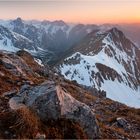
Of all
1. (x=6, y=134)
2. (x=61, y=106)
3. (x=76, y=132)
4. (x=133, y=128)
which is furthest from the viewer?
(x=133, y=128)

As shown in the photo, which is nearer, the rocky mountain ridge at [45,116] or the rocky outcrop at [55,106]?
the rocky mountain ridge at [45,116]

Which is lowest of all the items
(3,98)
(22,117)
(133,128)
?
(133,128)

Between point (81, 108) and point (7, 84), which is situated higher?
point (81, 108)

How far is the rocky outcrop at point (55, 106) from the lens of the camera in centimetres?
1970

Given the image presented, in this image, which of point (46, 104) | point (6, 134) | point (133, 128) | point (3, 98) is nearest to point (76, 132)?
point (46, 104)

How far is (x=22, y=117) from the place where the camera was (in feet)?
57.0

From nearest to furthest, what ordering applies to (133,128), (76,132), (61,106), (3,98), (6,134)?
(6,134) < (76,132) < (61,106) < (3,98) < (133,128)

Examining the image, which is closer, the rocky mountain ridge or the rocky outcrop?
the rocky mountain ridge

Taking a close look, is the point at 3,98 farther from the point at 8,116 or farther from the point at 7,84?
the point at 7,84

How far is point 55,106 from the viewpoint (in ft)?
65.9

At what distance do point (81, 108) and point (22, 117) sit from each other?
5311 mm

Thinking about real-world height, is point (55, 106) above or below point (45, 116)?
above

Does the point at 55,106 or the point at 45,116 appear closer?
the point at 45,116

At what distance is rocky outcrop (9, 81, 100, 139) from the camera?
1970 centimetres
